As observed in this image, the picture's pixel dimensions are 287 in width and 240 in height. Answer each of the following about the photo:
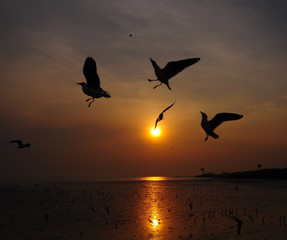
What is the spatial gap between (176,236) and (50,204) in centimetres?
1617

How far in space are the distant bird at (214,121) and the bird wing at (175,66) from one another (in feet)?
8.78

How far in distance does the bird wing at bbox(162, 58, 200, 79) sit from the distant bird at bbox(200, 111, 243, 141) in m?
2.67

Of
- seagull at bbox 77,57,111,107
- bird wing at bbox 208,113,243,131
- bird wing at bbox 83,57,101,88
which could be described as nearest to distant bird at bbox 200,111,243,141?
bird wing at bbox 208,113,243,131

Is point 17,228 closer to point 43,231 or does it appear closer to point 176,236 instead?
point 43,231

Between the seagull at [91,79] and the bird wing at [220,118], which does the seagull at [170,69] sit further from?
the bird wing at [220,118]

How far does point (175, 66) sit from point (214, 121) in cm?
357

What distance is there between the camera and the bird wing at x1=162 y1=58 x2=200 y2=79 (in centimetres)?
1133

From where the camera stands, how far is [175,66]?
11.5 metres

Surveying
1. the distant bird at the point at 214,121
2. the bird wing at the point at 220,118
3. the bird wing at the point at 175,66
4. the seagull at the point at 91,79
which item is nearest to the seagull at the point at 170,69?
the bird wing at the point at 175,66

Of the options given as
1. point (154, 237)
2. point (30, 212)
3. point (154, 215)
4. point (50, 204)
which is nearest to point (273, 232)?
point (154, 237)

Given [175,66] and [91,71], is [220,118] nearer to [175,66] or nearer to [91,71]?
[175,66]

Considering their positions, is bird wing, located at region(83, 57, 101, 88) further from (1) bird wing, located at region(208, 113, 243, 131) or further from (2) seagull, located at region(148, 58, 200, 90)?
(1) bird wing, located at region(208, 113, 243, 131)

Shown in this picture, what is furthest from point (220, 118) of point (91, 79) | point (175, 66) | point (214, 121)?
point (91, 79)

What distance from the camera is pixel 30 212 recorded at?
24.1 m
